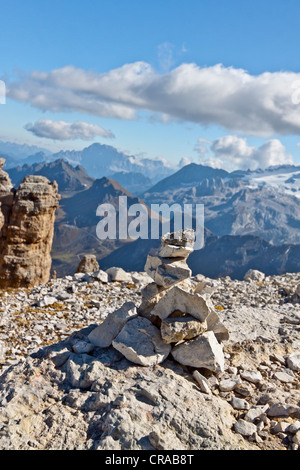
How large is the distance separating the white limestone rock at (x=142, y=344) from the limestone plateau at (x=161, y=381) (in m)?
0.03

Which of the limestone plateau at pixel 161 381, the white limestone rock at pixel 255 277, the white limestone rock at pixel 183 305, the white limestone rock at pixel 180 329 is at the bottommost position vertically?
the white limestone rock at pixel 255 277

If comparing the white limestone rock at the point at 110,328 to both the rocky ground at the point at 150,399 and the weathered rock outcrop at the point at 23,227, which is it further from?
the weathered rock outcrop at the point at 23,227

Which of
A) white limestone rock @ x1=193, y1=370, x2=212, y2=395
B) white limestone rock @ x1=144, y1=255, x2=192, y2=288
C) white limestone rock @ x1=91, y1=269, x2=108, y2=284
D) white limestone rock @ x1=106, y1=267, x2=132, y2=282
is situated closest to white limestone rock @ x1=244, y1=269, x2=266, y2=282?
white limestone rock @ x1=106, y1=267, x2=132, y2=282

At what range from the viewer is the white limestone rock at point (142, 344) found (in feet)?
33.1

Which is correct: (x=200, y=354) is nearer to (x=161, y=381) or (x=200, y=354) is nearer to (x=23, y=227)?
(x=161, y=381)

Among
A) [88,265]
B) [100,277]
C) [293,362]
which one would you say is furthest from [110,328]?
[88,265]

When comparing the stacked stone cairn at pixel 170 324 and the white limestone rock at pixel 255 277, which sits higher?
the stacked stone cairn at pixel 170 324

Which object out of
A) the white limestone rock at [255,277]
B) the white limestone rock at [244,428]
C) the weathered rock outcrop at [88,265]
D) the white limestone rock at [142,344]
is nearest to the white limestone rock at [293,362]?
the white limestone rock at [244,428]

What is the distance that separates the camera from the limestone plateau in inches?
308

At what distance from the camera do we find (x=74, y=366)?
388 inches

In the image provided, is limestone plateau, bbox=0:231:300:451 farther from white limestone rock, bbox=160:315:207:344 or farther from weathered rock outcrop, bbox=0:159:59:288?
weathered rock outcrop, bbox=0:159:59:288

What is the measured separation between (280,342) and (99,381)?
8108mm
